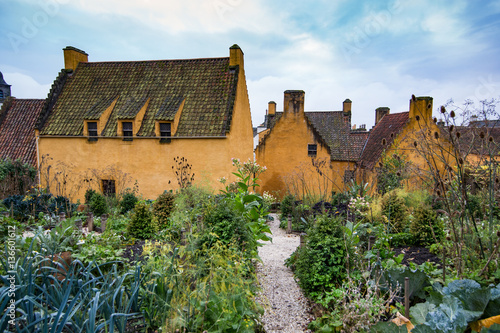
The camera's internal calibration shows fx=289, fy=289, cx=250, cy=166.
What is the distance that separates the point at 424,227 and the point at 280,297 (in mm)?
3655

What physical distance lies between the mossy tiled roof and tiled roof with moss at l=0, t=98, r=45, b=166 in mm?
3059

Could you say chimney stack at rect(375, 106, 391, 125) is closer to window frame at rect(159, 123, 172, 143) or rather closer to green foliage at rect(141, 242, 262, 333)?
window frame at rect(159, 123, 172, 143)

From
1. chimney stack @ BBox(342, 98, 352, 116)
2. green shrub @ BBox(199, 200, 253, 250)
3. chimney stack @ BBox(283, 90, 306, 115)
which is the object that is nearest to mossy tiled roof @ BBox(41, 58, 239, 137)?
chimney stack @ BBox(283, 90, 306, 115)

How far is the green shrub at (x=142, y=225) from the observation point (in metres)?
6.97

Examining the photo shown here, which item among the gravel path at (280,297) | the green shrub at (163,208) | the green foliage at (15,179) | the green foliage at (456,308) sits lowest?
the gravel path at (280,297)

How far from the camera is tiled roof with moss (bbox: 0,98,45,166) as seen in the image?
16094 mm

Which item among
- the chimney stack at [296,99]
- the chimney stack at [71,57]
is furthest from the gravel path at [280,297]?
the chimney stack at [71,57]

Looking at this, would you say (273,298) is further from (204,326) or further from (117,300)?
(117,300)

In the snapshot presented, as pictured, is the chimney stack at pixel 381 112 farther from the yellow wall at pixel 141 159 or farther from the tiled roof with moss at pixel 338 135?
the yellow wall at pixel 141 159

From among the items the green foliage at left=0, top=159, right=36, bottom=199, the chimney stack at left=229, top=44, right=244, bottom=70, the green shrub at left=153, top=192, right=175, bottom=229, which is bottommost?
the green shrub at left=153, top=192, right=175, bottom=229

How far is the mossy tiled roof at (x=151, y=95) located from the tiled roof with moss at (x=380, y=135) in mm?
9166

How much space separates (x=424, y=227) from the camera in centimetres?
632

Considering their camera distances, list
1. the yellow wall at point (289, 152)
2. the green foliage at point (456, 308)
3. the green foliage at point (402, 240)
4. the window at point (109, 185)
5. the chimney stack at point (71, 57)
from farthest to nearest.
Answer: the yellow wall at point (289, 152), the chimney stack at point (71, 57), the window at point (109, 185), the green foliage at point (402, 240), the green foliage at point (456, 308)

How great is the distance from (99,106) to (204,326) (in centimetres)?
1413
